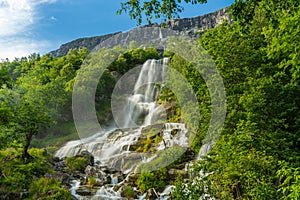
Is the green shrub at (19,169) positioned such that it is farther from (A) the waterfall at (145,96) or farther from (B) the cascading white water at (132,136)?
(A) the waterfall at (145,96)

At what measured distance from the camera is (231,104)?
478 inches

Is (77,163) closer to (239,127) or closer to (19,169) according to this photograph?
(19,169)

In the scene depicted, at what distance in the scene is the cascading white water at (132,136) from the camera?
16566 millimetres

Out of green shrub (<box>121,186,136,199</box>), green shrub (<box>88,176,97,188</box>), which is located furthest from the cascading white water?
green shrub (<box>88,176,97,188</box>)

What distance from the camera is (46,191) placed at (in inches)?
463

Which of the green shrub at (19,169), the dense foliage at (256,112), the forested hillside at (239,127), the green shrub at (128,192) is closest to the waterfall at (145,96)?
the forested hillside at (239,127)

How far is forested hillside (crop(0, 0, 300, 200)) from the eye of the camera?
203 inches

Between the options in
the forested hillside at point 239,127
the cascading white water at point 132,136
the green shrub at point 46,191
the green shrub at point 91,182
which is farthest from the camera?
the cascading white water at point 132,136

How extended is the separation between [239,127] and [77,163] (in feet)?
34.6

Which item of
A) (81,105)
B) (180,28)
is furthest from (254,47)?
(180,28)

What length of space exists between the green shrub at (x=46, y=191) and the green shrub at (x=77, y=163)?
3.99m

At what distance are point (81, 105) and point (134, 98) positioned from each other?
17.4ft

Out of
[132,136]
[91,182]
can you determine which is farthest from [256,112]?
[132,136]

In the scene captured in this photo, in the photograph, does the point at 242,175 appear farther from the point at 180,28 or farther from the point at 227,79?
the point at 180,28
